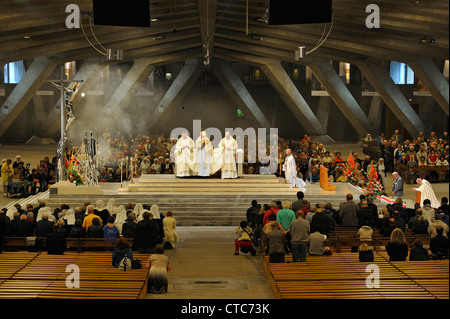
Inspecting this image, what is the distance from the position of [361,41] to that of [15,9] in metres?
10.9

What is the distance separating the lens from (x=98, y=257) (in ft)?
42.3

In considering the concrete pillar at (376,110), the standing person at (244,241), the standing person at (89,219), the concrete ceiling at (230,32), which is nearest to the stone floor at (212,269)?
the standing person at (244,241)

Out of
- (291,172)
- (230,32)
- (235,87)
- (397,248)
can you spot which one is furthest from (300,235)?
(235,87)

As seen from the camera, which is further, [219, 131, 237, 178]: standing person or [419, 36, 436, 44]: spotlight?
[419, 36, 436, 44]: spotlight

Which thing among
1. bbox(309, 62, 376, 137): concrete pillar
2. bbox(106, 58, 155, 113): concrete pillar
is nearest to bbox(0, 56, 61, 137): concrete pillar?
bbox(106, 58, 155, 113): concrete pillar

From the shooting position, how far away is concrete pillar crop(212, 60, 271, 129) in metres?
38.7

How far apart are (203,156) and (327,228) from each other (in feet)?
24.1

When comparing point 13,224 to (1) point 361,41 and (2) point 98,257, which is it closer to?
(2) point 98,257

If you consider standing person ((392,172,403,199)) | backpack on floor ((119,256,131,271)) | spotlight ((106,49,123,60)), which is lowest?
backpack on floor ((119,256,131,271))

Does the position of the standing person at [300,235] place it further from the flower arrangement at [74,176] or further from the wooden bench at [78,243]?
the flower arrangement at [74,176]

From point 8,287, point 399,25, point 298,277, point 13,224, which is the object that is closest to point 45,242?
point 13,224

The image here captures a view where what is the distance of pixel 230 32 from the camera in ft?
98.2

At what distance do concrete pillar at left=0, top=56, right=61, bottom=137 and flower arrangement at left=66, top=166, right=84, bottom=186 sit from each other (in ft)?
33.3

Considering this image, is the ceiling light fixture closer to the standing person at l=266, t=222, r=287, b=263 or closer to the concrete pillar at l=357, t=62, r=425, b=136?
the concrete pillar at l=357, t=62, r=425, b=136
